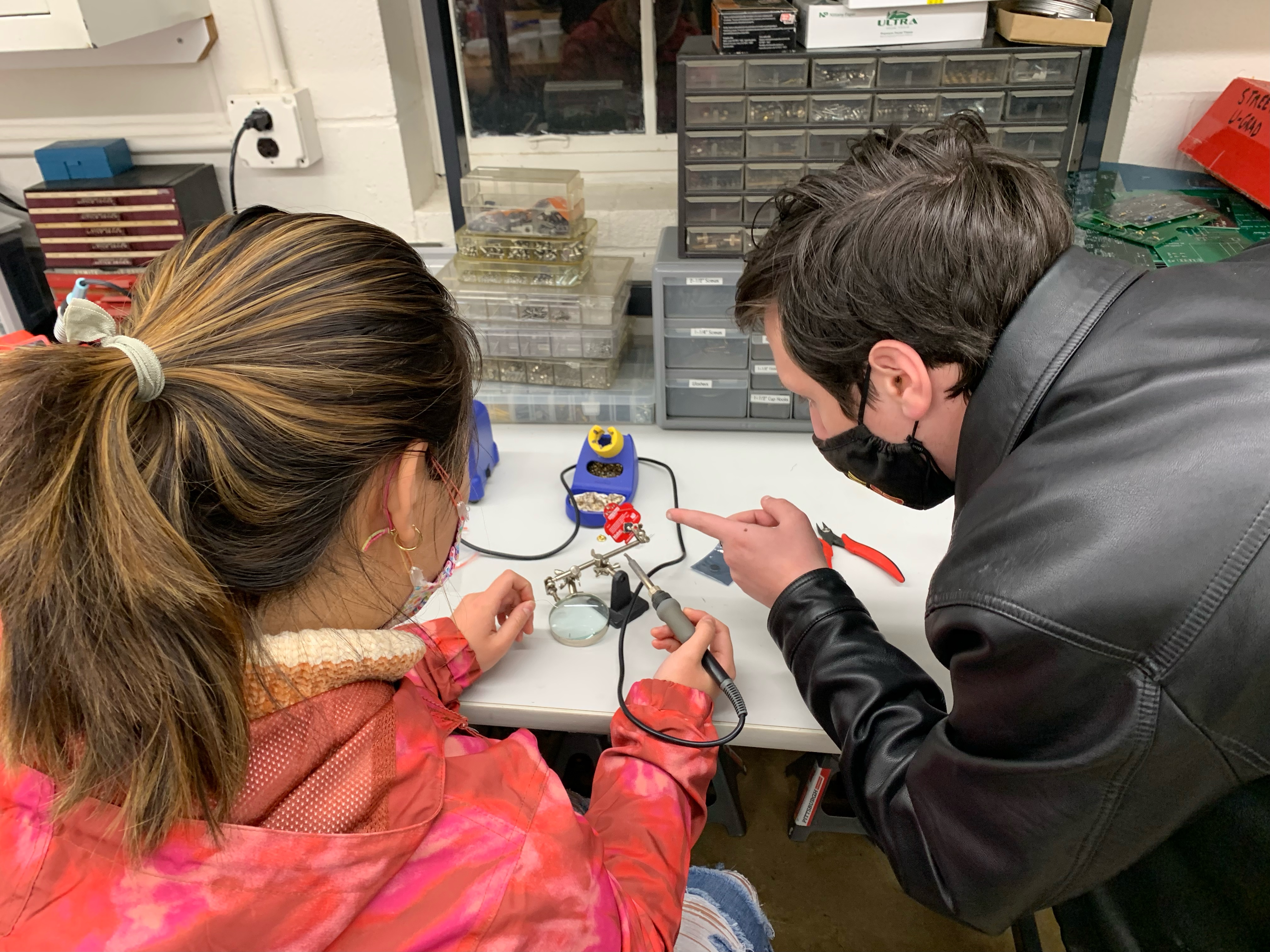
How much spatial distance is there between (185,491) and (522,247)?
0.91 m

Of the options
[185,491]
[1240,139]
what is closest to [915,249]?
[185,491]

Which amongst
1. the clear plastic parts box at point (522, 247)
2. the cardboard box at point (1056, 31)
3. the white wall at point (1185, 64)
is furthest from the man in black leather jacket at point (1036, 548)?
the white wall at point (1185, 64)

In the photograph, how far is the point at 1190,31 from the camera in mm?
1271

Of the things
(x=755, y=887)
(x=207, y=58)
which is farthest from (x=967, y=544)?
(x=207, y=58)

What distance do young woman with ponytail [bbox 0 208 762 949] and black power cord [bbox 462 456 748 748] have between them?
0.14 m

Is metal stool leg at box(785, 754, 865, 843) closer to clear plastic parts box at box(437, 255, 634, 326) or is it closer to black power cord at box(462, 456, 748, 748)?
black power cord at box(462, 456, 748, 748)

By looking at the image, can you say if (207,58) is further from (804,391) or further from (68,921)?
(68,921)

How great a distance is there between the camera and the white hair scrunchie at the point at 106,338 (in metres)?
0.51

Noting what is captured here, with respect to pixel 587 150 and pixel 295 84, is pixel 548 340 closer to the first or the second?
pixel 587 150

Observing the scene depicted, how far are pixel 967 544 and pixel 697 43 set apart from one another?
0.86 meters

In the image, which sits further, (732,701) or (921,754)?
(732,701)

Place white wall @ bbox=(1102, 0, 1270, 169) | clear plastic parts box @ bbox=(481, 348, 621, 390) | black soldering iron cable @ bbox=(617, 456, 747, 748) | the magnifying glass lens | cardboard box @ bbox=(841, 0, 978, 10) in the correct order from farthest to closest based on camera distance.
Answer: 1. clear plastic parts box @ bbox=(481, 348, 621, 390)
2. white wall @ bbox=(1102, 0, 1270, 169)
3. cardboard box @ bbox=(841, 0, 978, 10)
4. the magnifying glass lens
5. black soldering iron cable @ bbox=(617, 456, 747, 748)

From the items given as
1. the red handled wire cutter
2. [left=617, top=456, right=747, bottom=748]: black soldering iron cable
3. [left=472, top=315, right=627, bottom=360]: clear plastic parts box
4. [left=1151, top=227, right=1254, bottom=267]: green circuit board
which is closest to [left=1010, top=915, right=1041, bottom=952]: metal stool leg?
the red handled wire cutter

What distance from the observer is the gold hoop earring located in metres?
0.66
